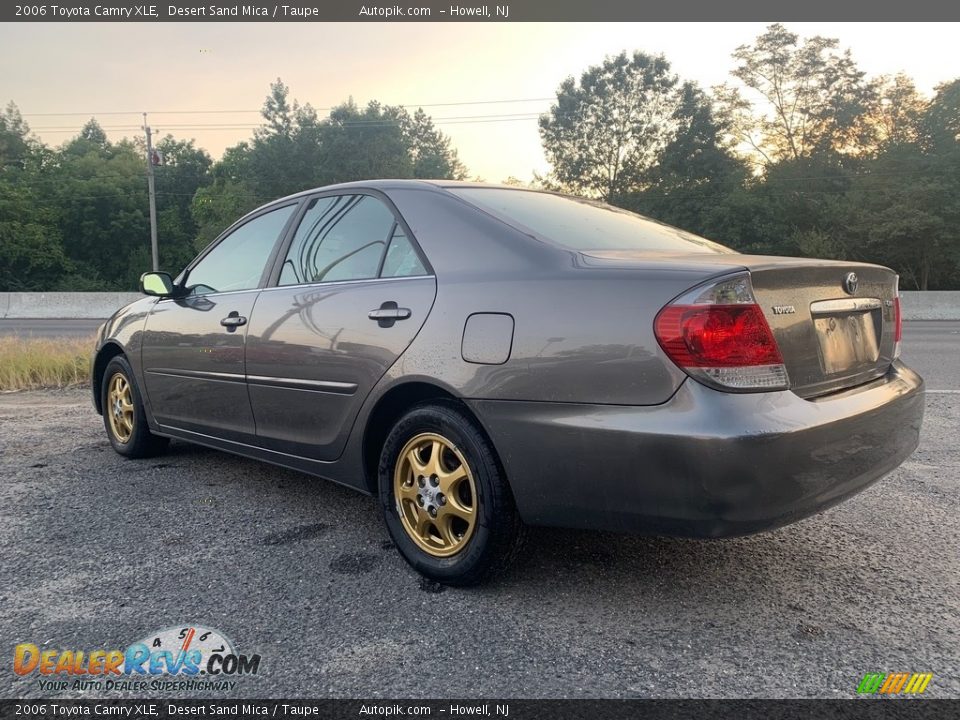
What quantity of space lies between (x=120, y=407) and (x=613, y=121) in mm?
41170

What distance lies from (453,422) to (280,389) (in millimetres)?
1113

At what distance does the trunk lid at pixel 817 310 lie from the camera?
214cm

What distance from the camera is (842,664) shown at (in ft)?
6.56

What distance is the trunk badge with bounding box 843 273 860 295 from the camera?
2.43 m

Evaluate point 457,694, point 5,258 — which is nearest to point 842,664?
point 457,694

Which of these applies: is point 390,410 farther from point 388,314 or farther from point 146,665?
point 146,665

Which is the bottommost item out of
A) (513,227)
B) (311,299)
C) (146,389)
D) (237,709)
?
(237,709)

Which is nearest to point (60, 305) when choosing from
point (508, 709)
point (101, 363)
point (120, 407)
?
point (101, 363)

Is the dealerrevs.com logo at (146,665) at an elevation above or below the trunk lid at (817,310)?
below

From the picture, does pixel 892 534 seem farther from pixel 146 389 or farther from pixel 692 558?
pixel 146 389

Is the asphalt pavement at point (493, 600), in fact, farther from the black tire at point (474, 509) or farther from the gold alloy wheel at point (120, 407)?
the gold alloy wheel at point (120, 407)

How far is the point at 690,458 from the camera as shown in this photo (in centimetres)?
198

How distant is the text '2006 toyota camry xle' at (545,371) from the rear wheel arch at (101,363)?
5.18ft

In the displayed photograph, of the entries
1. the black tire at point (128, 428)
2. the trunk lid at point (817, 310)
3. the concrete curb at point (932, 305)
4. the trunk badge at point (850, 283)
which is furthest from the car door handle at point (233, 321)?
the concrete curb at point (932, 305)
